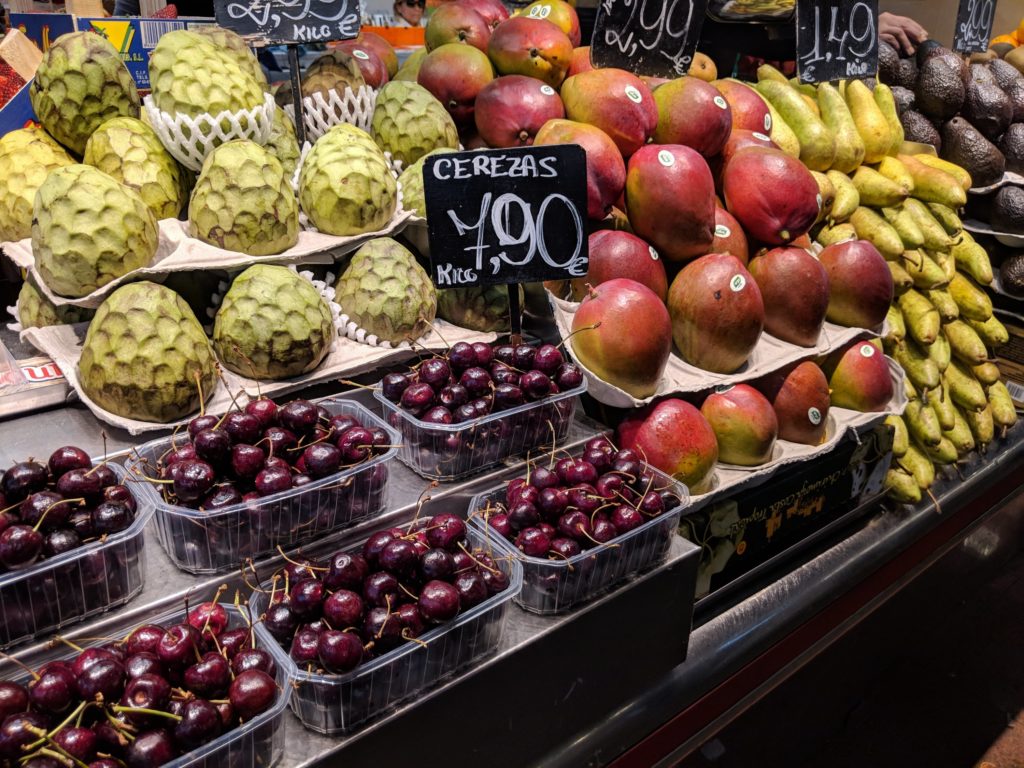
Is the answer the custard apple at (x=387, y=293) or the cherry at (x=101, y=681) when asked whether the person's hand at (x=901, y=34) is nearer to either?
the custard apple at (x=387, y=293)

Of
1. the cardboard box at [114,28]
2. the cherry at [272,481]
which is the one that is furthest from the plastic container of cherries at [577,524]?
the cardboard box at [114,28]

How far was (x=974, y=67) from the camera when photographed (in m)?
3.57

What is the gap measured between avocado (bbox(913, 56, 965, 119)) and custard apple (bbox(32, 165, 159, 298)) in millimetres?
3195

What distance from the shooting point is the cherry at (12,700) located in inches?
35.5

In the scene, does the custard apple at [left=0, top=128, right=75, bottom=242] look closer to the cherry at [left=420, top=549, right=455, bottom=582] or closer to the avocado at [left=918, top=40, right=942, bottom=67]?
the cherry at [left=420, top=549, right=455, bottom=582]

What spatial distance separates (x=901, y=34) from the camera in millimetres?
3598

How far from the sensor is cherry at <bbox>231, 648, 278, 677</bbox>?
102 centimetres

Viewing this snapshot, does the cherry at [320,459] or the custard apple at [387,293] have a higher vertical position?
the custard apple at [387,293]

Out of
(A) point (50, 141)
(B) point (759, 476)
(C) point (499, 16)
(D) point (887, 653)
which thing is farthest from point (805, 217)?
(A) point (50, 141)

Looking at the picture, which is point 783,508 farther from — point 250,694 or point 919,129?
point 919,129

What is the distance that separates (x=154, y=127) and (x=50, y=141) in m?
0.26

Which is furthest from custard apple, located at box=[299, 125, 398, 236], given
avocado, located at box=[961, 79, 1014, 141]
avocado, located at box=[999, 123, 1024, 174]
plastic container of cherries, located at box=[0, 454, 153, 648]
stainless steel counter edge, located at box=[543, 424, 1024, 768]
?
avocado, located at box=[999, 123, 1024, 174]

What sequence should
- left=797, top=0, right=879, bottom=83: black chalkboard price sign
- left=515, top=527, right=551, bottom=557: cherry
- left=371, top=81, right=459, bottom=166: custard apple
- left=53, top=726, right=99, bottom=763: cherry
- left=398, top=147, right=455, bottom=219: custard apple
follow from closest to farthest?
left=53, top=726, right=99, bottom=763: cherry → left=515, top=527, right=551, bottom=557: cherry → left=398, top=147, right=455, bottom=219: custard apple → left=371, top=81, right=459, bottom=166: custard apple → left=797, top=0, right=879, bottom=83: black chalkboard price sign

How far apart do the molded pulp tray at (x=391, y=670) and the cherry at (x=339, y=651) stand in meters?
0.01
